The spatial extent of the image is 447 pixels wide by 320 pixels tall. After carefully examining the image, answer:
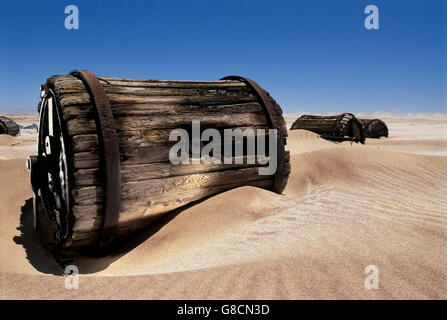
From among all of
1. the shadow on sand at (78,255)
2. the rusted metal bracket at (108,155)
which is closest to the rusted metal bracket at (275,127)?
the shadow on sand at (78,255)

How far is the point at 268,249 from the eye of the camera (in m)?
2.44

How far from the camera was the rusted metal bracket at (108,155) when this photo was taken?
110 inches

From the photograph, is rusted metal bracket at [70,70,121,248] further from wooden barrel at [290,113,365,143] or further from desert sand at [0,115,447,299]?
wooden barrel at [290,113,365,143]

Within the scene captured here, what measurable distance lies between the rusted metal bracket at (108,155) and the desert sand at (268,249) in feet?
1.40

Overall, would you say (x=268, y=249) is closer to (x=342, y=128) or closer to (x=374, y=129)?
(x=342, y=128)

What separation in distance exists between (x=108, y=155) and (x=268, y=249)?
5.36 ft

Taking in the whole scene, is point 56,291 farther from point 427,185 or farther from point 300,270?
point 427,185

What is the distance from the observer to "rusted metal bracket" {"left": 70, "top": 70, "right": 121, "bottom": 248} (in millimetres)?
2791

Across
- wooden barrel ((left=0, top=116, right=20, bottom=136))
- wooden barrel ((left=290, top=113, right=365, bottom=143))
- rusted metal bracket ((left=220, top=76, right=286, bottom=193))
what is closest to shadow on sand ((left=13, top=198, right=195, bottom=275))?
rusted metal bracket ((left=220, top=76, right=286, bottom=193))

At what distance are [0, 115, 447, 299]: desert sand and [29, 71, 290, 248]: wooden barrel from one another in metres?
0.25

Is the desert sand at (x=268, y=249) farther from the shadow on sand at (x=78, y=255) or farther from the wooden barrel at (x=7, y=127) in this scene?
the wooden barrel at (x=7, y=127)

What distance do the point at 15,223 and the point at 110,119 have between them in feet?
8.21
